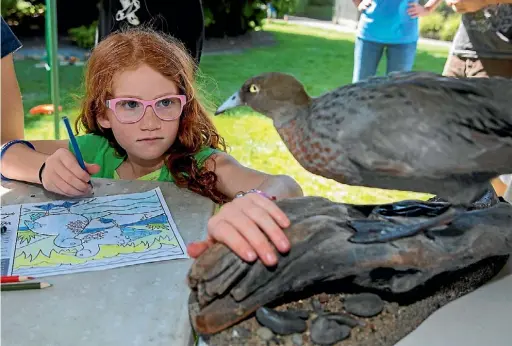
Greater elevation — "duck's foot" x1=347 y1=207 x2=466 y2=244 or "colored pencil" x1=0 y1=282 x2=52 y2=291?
"duck's foot" x1=347 y1=207 x2=466 y2=244

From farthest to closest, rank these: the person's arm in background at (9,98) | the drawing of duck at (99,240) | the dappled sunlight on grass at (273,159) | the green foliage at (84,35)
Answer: the green foliage at (84,35) < the dappled sunlight on grass at (273,159) < the person's arm in background at (9,98) < the drawing of duck at (99,240)

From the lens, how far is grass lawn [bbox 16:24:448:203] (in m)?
2.87

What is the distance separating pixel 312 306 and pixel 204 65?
4563 millimetres

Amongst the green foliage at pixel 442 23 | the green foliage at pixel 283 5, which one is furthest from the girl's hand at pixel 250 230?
the green foliage at pixel 442 23

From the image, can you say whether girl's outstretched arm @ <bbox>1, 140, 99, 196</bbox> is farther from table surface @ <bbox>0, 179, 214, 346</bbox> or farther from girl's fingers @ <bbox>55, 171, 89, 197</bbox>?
table surface @ <bbox>0, 179, 214, 346</bbox>

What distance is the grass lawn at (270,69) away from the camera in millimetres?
2869

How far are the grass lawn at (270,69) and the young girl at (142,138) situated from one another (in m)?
0.25

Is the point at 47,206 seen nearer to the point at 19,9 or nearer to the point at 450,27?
the point at 19,9

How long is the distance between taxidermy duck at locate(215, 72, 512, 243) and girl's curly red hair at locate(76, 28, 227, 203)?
1.82ft

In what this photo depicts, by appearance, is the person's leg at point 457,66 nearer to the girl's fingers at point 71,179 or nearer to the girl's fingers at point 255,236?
the girl's fingers at point 71,179

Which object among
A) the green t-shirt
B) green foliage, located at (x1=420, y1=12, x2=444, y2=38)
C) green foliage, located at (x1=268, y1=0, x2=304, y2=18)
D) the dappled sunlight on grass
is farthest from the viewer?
green foliage, located at (x1=420, y1=12, x2=444, y2=38)

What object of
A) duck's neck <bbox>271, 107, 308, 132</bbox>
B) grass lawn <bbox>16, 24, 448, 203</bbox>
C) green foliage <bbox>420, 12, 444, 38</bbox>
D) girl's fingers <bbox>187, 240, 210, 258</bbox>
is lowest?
grass lawn <bbox>16, 24, 448, 203</bbox>

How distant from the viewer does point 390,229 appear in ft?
2.71

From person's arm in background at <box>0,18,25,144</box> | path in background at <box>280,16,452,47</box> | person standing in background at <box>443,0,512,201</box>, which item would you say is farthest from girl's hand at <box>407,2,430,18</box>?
path in background at <box>280,16,452,47</box>
